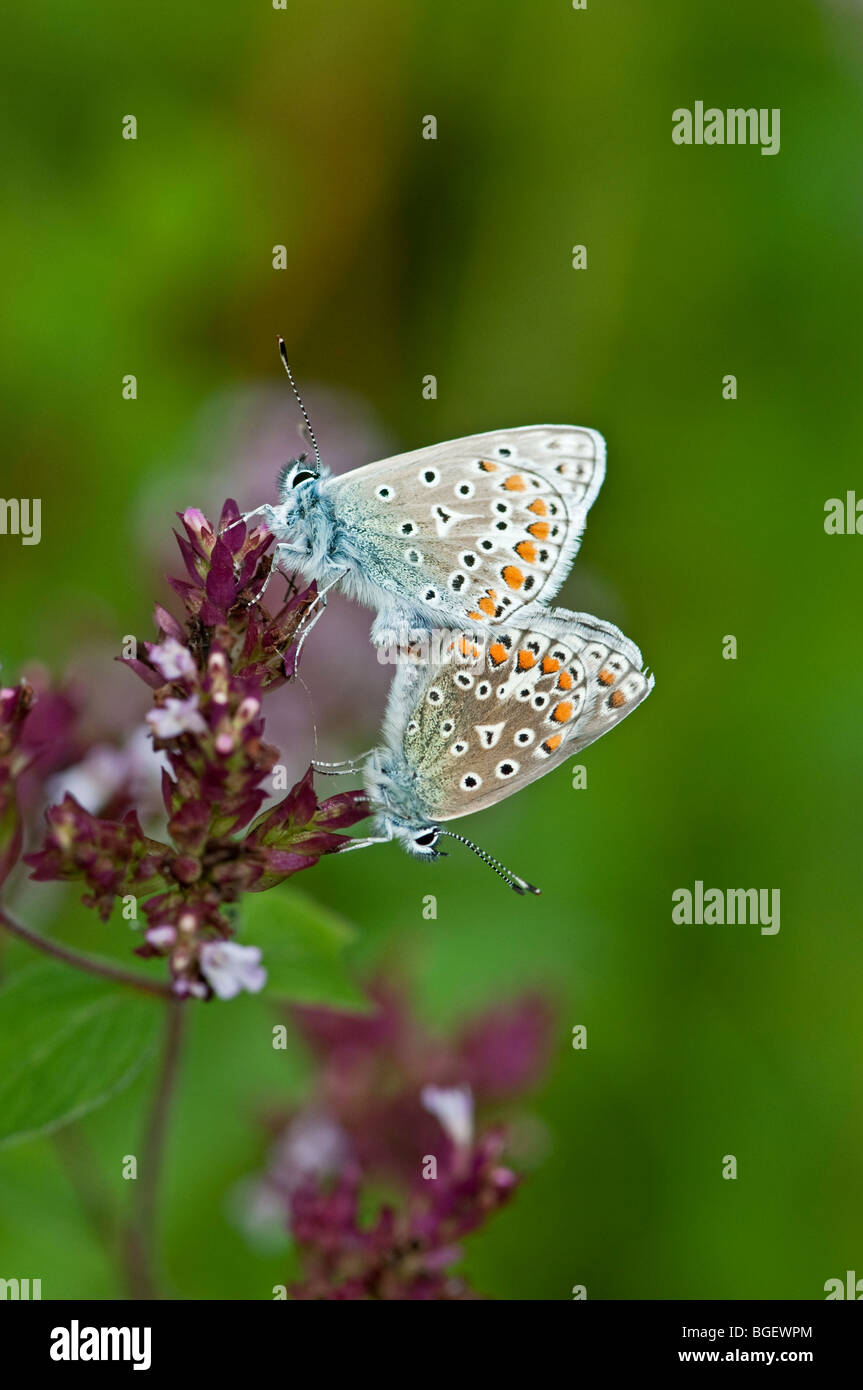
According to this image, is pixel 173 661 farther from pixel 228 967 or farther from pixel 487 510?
pixel 487 510

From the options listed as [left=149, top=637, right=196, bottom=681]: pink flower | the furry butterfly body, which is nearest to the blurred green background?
the furry butterfly body

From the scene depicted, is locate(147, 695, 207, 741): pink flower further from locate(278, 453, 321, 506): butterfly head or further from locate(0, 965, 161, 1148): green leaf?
locate(278, 453, 321, 506): butterfly head

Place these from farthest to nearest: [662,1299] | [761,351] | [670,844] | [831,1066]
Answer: [761,351], [670,844], [831,1066], [662,1299]

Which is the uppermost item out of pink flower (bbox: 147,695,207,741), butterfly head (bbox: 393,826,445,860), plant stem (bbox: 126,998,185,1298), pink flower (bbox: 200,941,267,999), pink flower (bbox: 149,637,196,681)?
pink flower (bbox: 149,637,196,681)

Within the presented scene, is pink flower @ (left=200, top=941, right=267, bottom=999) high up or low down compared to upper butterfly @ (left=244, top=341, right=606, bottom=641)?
down

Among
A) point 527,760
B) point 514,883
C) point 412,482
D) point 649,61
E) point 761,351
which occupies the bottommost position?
point 514,883

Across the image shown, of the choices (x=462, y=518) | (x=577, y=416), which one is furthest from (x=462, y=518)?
(x=577, y=416)

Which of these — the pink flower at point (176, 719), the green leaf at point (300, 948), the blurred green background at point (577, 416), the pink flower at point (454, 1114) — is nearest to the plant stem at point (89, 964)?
the green leaf at point (300, 948)
